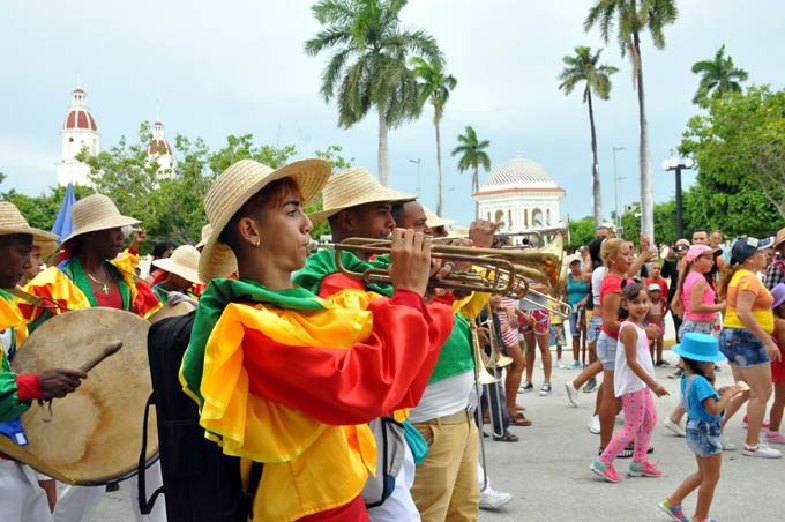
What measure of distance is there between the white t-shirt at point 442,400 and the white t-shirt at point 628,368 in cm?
303

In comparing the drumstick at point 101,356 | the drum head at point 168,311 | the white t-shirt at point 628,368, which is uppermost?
the drum head at point 168,311

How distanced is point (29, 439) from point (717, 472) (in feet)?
13.2

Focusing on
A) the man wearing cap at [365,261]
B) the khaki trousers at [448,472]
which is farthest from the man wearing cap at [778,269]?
the khaki trousers at [448,472]

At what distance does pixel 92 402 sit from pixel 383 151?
3084cm

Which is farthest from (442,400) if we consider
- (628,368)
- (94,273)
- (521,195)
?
(521,195)

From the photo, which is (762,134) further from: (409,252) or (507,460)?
(409,252)

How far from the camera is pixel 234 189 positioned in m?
2.49

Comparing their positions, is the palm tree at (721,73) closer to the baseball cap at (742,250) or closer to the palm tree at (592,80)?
the palm tree at (592,80)

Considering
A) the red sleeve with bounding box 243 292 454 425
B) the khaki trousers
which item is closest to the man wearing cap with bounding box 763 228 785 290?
the khaki trousers

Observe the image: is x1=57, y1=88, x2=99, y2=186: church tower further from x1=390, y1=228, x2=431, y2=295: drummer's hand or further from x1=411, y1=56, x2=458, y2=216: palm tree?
Answer: x1=390, y1=228, x2=431, y2=295: drummer's hand

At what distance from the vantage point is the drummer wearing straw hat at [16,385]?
11.9 ft

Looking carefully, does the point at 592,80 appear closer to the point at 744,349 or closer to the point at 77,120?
the point at 744,349

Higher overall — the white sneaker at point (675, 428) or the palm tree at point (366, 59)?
the palm tree at point (366, 59)

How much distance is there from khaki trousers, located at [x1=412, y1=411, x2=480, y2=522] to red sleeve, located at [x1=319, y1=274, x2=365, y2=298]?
97 cm
